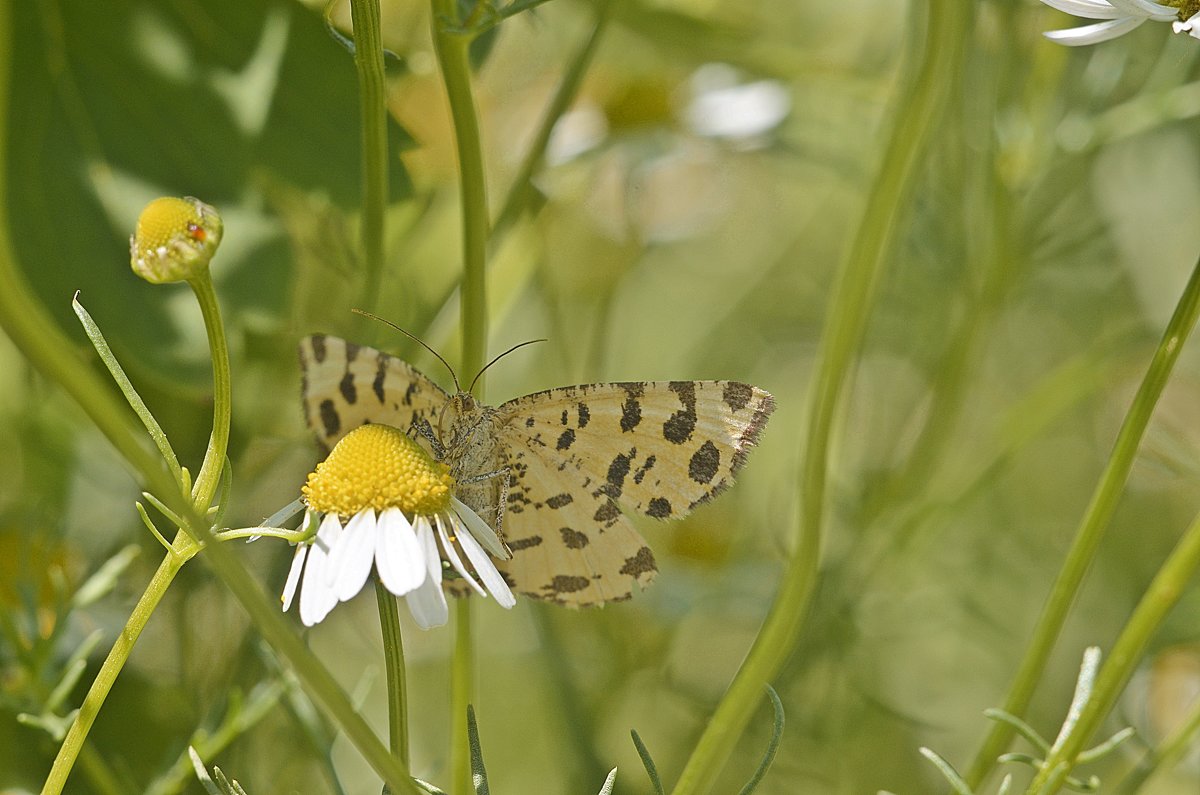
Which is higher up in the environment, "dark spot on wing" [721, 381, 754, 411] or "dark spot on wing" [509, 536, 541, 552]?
"dark spot on wing" [721, 381, 754, 411]

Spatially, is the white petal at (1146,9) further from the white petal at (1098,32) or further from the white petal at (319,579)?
the white petal at (319,579)

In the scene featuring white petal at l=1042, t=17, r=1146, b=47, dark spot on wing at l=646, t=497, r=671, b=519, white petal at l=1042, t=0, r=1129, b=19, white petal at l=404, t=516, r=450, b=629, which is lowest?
white petal at l=404, t=516, r=450, b=629

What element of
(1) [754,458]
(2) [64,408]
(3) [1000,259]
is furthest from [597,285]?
(2) [64,408]

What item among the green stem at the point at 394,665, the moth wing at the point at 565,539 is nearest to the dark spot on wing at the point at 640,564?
the moth wing at the point at 565,539

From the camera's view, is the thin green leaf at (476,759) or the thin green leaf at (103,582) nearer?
the thin green leaf at (476,759)

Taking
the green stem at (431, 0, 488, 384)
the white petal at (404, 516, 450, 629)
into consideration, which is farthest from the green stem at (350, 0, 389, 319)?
the white petal at (404, 516, 450, 629)

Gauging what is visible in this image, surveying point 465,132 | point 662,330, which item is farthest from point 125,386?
point 662,330

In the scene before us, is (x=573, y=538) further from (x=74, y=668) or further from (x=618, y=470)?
(x=74, y=668)

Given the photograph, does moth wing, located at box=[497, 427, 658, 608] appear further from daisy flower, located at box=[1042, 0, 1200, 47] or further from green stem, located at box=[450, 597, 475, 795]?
daisy flower, located at box=[1042, 0, 1200, 47]
